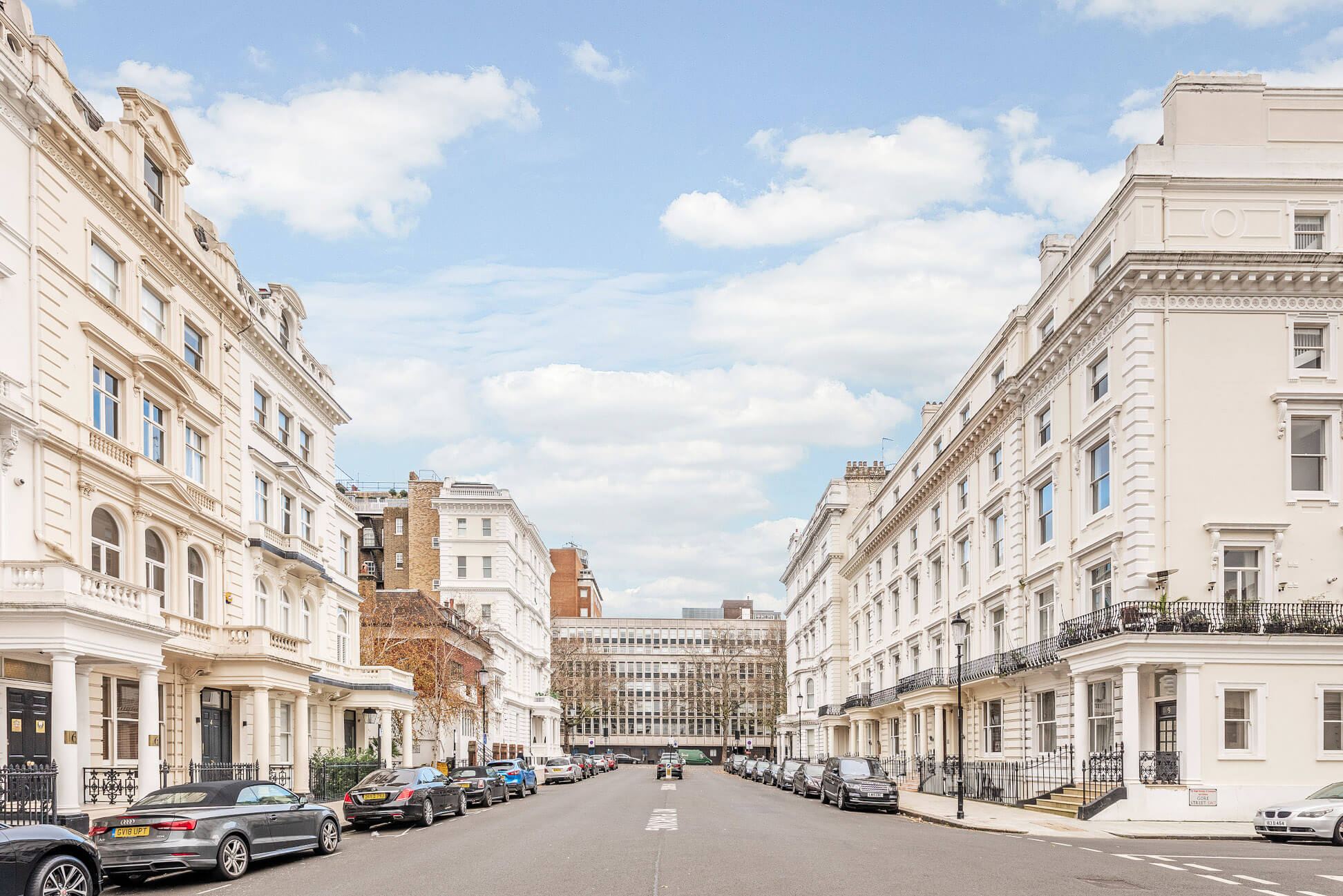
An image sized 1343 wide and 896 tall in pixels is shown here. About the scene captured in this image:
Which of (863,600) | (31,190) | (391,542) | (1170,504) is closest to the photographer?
(31,190)

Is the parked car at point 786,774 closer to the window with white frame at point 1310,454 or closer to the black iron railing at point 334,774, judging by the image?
the black iron railing at point 334,774

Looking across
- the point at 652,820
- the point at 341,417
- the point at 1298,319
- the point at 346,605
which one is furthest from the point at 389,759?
the point at 1298,319

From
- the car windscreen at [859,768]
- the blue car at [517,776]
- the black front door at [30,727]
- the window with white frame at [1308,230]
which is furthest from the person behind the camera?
the blue car at [517,776]

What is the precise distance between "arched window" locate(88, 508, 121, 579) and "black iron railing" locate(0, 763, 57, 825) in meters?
6.43

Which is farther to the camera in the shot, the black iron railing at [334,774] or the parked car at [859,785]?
the black iron railing at [334,774]

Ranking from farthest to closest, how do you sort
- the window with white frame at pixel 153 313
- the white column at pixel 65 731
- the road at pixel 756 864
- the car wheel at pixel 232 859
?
the window with white frame at pixel 153 313 < the white column at pixel 65 731 < the car wheel at pixel 232 859 < the road at pixel 756 864

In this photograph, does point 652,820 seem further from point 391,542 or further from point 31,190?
point 391,542

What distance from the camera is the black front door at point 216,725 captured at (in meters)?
32.3

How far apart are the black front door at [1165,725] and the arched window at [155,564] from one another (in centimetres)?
2427

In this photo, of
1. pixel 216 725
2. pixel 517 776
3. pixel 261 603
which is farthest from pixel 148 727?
pixel 517 776

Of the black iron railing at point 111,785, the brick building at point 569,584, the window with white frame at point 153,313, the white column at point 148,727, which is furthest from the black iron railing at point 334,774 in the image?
the brick building at point 569,584

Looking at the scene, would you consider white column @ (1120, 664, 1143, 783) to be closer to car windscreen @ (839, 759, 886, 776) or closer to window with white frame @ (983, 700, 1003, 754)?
car windscreen @ (839, 759, 886, 776)

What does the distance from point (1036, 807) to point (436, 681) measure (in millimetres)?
30458

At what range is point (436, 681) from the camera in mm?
54531
